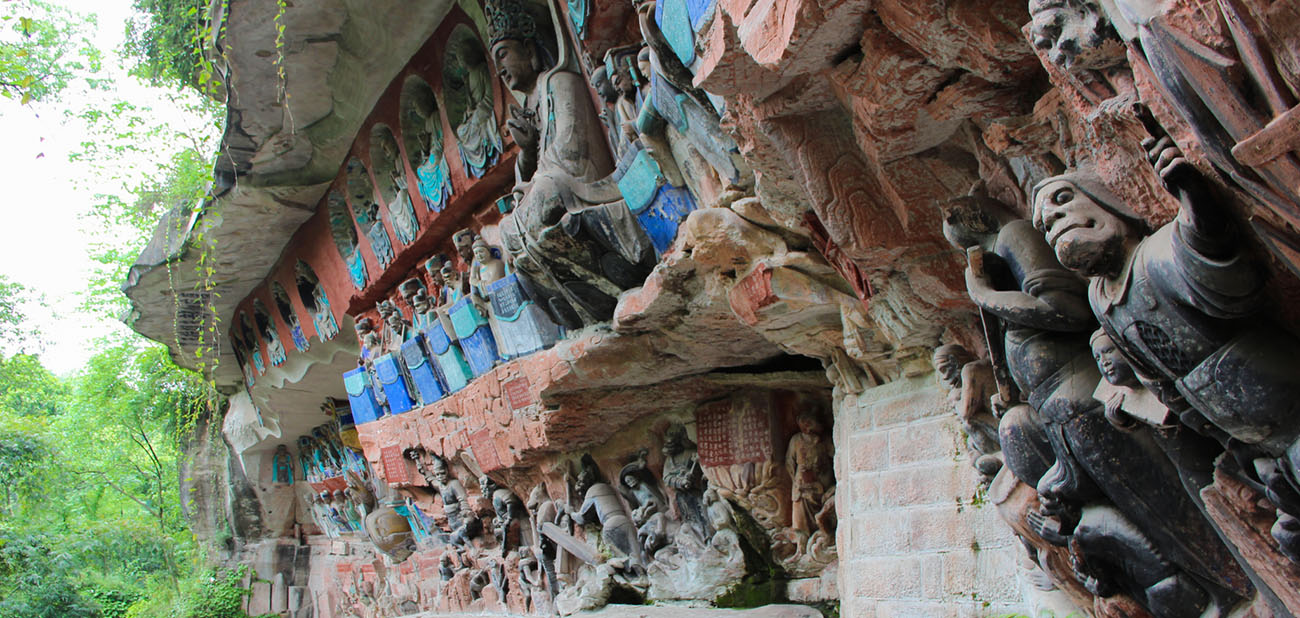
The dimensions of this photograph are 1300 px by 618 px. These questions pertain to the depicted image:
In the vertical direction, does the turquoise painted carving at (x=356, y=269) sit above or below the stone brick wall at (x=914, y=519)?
above

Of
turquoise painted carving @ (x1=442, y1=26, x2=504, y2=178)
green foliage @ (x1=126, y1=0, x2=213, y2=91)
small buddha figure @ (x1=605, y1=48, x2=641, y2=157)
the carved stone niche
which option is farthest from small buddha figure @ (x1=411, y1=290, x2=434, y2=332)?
small buddha figure @ (x1=605, y1=48, x2=641, y2=157)

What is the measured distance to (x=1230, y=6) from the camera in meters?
1.14

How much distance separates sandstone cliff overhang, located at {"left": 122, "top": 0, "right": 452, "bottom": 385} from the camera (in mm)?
5594

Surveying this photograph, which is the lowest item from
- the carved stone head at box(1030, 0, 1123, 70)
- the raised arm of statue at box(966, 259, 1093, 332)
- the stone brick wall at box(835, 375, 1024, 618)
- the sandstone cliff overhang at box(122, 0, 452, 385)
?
the stone brick wall at box(835, 375, 1024, 618)

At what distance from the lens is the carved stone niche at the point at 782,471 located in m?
4.76

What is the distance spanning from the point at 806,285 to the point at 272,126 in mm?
4926

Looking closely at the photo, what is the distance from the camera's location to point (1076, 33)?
143 centimetres

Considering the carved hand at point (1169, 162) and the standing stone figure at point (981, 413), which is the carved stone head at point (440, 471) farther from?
the carved hand at point (1169, 162)

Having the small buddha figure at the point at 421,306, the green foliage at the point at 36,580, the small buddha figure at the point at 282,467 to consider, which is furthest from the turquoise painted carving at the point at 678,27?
the green foliage at the point at 36,580

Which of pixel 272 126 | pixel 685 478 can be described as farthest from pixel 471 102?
pixel 685 478

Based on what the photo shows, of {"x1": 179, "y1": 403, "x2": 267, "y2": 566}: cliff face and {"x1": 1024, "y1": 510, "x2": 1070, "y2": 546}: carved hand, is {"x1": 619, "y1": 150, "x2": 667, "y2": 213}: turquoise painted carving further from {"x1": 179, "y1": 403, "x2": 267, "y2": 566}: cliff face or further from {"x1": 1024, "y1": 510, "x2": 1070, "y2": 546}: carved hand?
{"x1": 179, "y1": 403, "x2": 267, "y2": 566}: cliff face

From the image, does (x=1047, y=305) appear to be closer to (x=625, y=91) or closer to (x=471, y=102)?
(x=625, y=91)

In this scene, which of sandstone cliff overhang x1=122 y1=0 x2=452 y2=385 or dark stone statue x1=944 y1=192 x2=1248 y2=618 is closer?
dark stone statue x1=944 y1=192 x2=1248 y2=618

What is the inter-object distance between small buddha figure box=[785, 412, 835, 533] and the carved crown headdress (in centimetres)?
282
